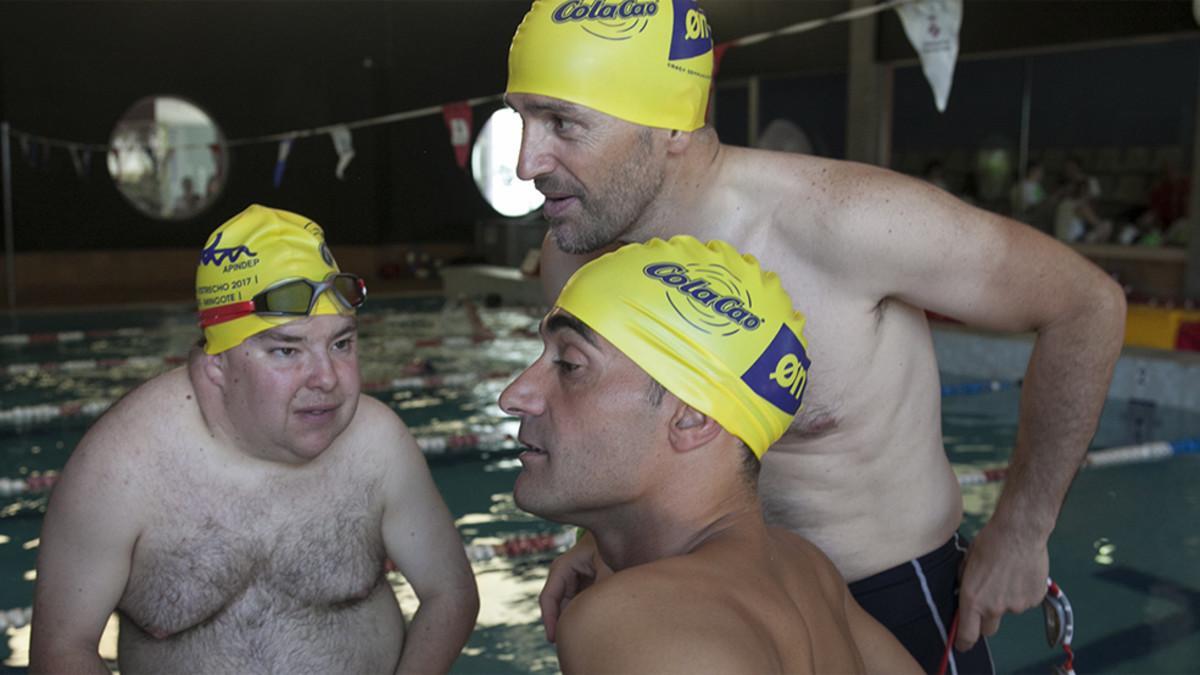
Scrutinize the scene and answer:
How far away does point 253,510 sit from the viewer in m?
2.50

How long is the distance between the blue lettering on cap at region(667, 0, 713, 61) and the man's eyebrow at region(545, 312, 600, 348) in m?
0.68

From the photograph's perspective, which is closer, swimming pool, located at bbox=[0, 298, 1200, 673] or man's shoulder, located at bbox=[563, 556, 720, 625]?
man's shoulder, located at bbox=[563, 556, 720, 625]

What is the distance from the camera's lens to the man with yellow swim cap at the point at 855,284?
204 cm

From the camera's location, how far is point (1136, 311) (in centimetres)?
1028

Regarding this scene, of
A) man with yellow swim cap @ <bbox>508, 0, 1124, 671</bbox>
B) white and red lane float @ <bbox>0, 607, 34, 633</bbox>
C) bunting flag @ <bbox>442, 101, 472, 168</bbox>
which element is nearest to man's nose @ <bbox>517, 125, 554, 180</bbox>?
man with yellow swim cap @ <bbox>508, 0, 1124, 671</bbox>

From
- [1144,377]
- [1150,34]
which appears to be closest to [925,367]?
[1144,377]

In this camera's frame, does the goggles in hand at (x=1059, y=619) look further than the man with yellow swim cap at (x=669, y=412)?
Yes

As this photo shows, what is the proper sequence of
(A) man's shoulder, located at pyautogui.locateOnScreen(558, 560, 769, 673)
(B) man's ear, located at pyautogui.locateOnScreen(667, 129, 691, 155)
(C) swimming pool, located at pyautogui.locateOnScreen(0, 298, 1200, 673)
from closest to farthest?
(A) man's shoulder, located at pyautogui.locateOnScreen(558, 560, 769, 673), (B) man's ear, located at pyautogui.locateOnScreen(667, 129, 691, 155), (C) swimming pool, located at pyautogui.locateOnScreen(0, 298, 1200, 673)

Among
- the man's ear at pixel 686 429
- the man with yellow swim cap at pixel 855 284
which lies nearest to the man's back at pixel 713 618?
the man's ear at pixel 686 429

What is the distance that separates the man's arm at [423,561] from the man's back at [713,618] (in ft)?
3.82

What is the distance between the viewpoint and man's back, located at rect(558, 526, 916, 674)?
1.20 metres

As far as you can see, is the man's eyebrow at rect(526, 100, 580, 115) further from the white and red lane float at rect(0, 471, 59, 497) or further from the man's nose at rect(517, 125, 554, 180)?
the white and red lane float at rect(0, 471, 59, 497)

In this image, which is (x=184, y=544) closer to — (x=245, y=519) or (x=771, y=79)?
(x=245, y=519)

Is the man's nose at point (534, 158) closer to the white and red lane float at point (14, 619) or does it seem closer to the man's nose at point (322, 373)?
the man's nose at point (322, 373)
